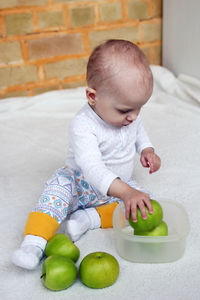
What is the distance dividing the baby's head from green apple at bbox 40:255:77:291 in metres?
0.44

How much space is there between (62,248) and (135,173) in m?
0.59

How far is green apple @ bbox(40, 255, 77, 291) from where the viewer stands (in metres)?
0.88

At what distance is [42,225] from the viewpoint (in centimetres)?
105

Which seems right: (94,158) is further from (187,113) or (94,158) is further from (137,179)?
(187,113)

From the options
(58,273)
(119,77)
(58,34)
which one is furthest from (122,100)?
(58,34)

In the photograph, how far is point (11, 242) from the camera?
3.65 ft

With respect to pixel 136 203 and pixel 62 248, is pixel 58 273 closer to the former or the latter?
pixel 62 248

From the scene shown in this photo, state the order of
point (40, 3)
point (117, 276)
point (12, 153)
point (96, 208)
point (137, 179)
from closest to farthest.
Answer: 1. point (117, 276)
2. point (96, 208)
3. point (137, 179)
4. point (12, 153)
5. point (40, 3)

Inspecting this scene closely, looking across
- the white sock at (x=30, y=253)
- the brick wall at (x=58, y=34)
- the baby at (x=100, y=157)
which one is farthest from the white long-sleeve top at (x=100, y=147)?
the brick wall at (x=58, y=34)

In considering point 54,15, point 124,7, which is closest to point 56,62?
point 54,15

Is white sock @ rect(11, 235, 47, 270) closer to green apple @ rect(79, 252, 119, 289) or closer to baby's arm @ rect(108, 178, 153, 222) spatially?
green apple @ rect(79, 252, 119, 289)

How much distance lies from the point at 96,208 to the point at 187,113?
105 centimetres

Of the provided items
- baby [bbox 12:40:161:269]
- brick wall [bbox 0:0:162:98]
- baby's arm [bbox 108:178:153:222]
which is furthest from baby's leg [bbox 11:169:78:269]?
brick wall [bbox 0:0:162:98]

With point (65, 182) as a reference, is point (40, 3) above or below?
above
